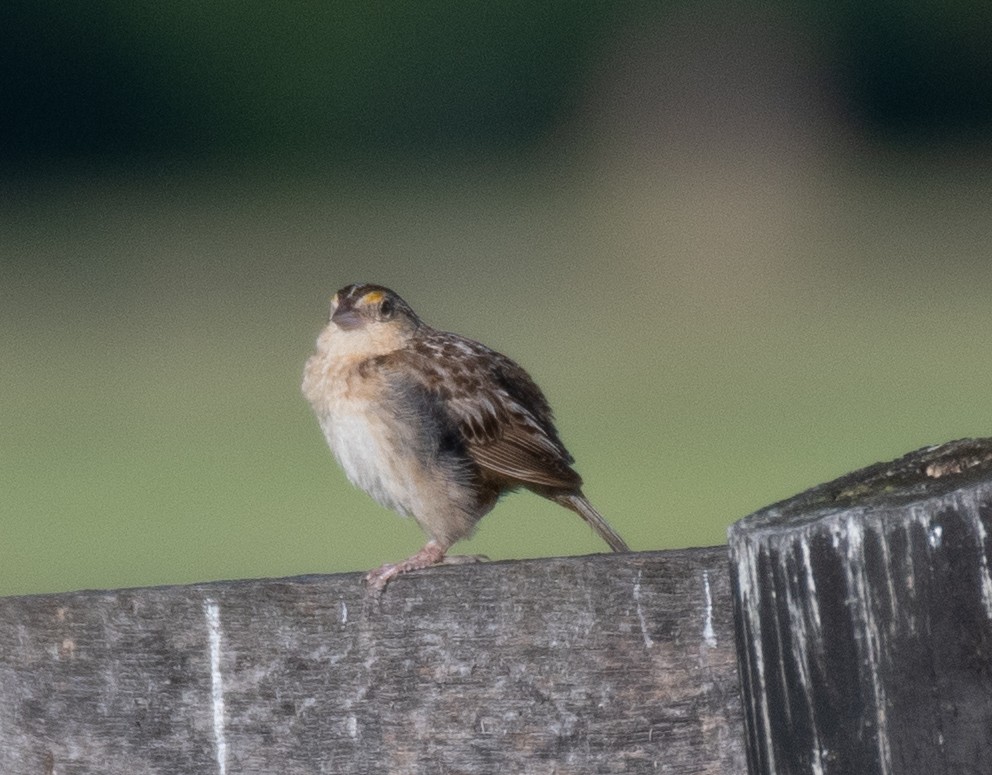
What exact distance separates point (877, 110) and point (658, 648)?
92.7ft

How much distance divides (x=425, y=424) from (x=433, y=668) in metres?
2.54

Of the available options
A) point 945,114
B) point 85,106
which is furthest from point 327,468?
point 945,114

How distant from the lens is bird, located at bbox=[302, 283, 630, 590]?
495cm

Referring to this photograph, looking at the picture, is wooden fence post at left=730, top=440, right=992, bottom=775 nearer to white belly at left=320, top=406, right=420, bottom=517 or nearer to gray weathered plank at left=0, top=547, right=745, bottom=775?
gray weathered plank at left=0, top=547, right=745, bottom=775

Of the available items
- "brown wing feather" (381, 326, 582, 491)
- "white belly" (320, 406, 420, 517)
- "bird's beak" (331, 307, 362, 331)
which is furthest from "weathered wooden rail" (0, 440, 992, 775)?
"bird's beak" (331, 307, 362, 331)

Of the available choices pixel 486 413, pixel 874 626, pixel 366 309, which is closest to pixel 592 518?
pixel 486 413

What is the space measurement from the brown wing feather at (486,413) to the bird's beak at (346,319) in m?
0.15

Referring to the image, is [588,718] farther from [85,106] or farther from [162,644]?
[85,106]

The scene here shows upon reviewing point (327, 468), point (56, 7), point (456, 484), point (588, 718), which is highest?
point (56, 7)

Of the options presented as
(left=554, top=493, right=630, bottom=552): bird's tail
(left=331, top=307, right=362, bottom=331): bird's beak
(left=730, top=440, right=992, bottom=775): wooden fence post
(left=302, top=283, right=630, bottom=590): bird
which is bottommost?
(left=730, top=440, right=992, bottom=775): wooden fence post

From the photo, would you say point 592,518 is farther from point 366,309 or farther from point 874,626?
point 874,626

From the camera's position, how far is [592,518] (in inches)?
205

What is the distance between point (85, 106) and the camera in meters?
29.2

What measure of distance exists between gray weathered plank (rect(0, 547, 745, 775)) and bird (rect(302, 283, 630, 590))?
7.11 feet
